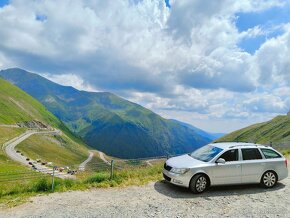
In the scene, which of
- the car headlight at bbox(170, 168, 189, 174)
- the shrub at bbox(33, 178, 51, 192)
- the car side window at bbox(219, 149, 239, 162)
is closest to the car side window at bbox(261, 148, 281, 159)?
the car side window at bbox(219, 149, 239, 162)

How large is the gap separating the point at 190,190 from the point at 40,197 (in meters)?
7.09

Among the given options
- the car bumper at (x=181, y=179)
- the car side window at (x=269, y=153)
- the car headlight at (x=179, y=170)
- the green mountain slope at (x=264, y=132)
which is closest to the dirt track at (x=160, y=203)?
the car bumper at (x=181, y=179)

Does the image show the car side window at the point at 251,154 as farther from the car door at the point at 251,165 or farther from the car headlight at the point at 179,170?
the car headlight at the point at 179,170

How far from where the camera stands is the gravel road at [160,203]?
1170 cm

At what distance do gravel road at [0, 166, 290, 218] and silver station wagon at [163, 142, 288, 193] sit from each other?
528 millimetres

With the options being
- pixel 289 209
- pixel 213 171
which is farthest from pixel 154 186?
pixel 289 209

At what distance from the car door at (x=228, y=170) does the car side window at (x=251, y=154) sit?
0.53m

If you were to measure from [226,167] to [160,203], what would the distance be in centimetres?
412

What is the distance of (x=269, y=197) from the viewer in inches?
564

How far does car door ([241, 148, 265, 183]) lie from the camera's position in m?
15.4

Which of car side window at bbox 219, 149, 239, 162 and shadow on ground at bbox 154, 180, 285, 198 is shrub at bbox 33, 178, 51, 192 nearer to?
shadow on ground at bbox 154, 180, 285, 198

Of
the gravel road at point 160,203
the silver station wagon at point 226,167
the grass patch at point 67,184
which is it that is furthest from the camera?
the silver station wagon at point 226,167

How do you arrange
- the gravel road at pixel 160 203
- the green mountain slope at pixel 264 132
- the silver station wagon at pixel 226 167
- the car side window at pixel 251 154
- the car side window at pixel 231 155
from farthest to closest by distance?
the green mountain slope at pixel 264 132
the car side window at pixel 251 154
the car side window at pixel 231 155
the silver station wagon at pixel 226 167
the gravel road at pixel 160 203

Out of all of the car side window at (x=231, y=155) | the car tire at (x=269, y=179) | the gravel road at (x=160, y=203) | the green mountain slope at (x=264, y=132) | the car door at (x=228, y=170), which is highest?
the green mountain slope at (x=264, y=132)
